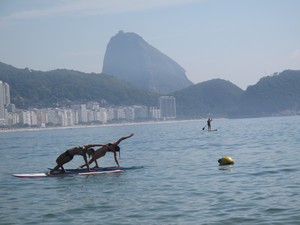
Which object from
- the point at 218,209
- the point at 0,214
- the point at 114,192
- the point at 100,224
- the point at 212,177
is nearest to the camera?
the point at 100,224

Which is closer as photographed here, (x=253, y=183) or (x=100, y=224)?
(x=100, y=224)

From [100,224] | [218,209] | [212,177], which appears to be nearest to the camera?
[100,224]

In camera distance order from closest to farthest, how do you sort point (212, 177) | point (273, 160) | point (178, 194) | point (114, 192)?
1. point (178, 194)
2. point (114, 192)
3. point (212, 177)
4. point (273, 160)

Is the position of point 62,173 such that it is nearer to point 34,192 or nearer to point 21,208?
point 34,192

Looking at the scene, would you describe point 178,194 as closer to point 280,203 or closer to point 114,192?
point 114,192

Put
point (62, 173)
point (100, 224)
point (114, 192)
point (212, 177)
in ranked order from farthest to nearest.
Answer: point (62, 173) → point (212, 177) → point (114, 192) → point (100, 224)

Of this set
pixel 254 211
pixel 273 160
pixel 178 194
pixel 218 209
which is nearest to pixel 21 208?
pixel 178 194

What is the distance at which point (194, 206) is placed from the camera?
15.2 m

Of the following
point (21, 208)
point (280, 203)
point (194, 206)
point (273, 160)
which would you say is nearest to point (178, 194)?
point (194, 206)

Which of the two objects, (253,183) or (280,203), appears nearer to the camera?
(280,203)

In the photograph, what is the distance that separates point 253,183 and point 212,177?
296 cm

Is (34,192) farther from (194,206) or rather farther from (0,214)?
(194,206)

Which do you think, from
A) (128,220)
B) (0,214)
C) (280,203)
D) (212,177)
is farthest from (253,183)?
(0,214)

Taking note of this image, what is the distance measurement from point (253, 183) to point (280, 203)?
14.9ft
